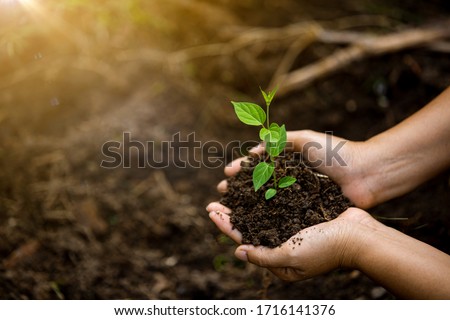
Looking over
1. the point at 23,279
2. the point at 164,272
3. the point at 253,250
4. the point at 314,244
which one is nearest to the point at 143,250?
the point at 164,272

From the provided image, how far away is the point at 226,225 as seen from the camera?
6.31 feet

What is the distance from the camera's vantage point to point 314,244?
1727mm

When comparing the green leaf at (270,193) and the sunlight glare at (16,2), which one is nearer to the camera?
the green leaf at (270,193)

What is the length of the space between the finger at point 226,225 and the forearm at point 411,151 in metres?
0.77

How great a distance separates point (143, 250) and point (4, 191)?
116cm

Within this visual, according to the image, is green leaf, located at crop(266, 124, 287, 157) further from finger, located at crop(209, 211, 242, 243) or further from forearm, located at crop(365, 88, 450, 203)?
forearm, located at crop(365, 88, 450, 203)

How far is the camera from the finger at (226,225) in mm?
1903

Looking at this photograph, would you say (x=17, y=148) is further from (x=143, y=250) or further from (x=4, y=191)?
(x=143, y=250)

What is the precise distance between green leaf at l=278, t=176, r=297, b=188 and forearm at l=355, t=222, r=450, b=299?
1.25 feet

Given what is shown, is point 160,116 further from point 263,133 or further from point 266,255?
point 266,255

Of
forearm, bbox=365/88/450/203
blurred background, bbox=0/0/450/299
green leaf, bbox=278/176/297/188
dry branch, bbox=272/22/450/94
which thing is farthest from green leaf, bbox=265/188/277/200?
dry branch, bbox=272/22/450/94

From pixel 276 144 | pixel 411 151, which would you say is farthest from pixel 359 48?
pixel 276 144

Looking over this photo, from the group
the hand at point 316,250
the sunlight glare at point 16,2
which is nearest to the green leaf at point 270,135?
the hand at point 316,250

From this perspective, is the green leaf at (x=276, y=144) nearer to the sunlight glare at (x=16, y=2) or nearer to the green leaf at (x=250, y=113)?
the green leaf at (x=250, y=113)
